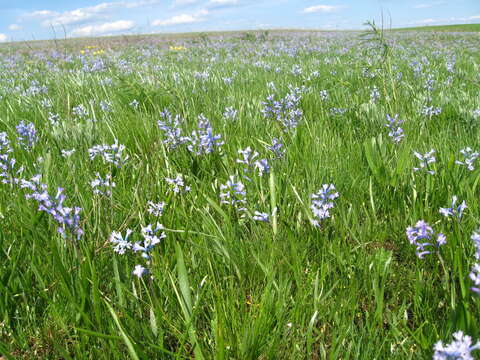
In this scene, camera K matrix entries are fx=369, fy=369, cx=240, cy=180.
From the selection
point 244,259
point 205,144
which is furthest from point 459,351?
point 205,144

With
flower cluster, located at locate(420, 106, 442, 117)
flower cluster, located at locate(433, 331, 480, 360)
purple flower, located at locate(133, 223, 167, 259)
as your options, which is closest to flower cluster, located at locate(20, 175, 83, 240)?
purple flower, located at locate(133, 223, 167, 259)

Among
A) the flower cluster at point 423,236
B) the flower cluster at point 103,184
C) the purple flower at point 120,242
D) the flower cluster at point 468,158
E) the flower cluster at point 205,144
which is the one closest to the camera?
the flower cluster at point 423,236

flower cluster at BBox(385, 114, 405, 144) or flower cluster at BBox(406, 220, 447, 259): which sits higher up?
flower cluster at BBox(385, 114, 405, 144)

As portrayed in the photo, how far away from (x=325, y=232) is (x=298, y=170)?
697 mm

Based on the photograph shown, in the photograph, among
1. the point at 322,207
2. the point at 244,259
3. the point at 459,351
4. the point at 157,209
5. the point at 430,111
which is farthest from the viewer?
the point at 430,111

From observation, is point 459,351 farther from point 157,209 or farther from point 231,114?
point 231,114

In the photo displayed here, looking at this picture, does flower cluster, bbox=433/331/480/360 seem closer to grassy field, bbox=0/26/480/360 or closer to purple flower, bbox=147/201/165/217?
grassy field, bbox=0/26/480/360

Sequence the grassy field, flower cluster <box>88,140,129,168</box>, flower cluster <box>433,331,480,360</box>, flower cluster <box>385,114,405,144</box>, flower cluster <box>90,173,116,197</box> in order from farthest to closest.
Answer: flower cluster <box>385,114,405,144</box> → flower cluster <box>88,140,129,168</box> → flower cluster <box>90,173,116,197</box> → the grassy field → flower cluster <box>433,331,480,360</box>

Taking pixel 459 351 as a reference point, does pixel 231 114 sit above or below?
above

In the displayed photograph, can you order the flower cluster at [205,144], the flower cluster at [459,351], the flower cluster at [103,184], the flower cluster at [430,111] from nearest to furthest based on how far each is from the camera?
the flower cluster at [459,351]
the flower cluster at [103,184]
the flower cluster at [205,144]
the flower cluster at [430,111]

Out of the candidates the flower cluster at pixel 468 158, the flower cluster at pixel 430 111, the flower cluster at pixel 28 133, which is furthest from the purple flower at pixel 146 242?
Answer: the flower cluster at pixel 430 111

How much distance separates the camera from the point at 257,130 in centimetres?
326

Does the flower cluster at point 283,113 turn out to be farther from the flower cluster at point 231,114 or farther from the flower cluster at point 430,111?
the flower cluster at point 430,111

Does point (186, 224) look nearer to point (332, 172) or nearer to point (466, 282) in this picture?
point (332, 172)
